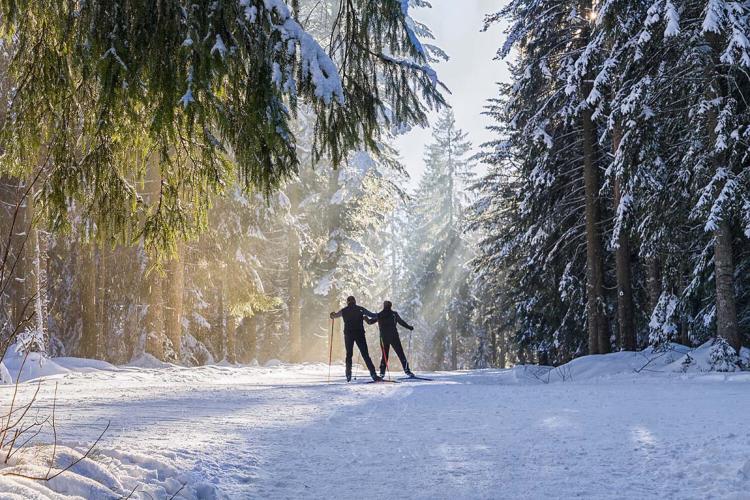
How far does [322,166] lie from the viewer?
27.0 metres

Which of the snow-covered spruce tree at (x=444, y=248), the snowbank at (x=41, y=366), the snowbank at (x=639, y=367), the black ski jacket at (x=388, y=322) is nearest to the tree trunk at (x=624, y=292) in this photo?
the snowbank at (x=639, y=367)

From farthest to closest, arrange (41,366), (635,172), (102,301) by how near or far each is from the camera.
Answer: (102,301), (635,172), (41,366)

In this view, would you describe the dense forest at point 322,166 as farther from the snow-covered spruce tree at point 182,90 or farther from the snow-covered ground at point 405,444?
the snow-covered ground at point 405,444

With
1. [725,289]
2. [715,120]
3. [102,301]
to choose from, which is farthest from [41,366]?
[715,120]

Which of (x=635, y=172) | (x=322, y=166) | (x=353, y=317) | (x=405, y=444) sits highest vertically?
(x=322, y=166)

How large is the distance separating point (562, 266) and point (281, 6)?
51.8ft

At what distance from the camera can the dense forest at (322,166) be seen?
4652mm

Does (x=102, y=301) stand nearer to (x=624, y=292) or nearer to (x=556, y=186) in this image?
(x=556, y=186)

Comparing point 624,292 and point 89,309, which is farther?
point 89,309

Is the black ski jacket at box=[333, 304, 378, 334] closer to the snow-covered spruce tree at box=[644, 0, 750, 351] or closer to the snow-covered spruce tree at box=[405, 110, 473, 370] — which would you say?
the snow-covered spruce tree at box=[644, 0, 750, 351]

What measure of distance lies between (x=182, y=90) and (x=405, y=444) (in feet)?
11.7

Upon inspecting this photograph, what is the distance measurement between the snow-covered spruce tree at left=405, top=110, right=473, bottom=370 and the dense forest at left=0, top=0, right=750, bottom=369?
11.1m

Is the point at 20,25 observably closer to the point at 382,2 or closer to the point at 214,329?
the point at 382,2

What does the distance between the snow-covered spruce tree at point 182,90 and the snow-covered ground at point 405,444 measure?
217 cm
